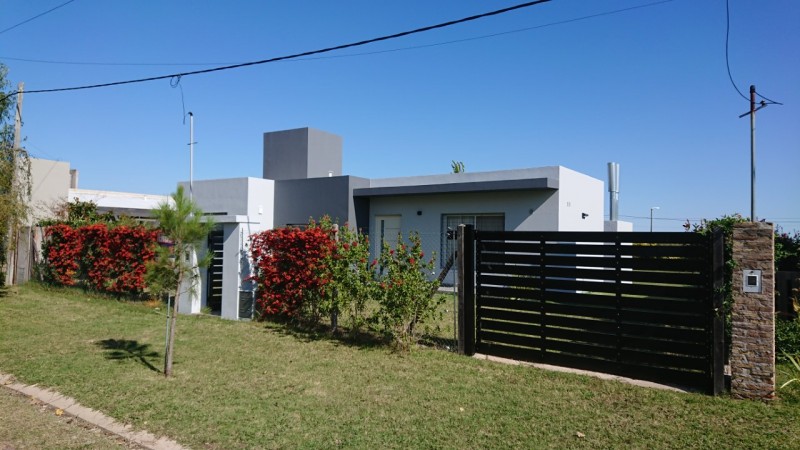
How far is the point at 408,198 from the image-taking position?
1662 centimetres

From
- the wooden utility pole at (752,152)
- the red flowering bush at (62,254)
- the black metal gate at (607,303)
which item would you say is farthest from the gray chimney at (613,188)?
the red flowering bush at (62,254)

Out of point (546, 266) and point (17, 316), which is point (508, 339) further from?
point (17, 316)

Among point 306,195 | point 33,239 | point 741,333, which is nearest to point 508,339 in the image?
point 741,333

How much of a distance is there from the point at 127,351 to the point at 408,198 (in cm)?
1066

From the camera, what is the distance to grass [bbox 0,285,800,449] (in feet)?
14.0

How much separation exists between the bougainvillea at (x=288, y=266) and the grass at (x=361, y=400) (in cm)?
105

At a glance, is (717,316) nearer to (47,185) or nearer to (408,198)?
(408,198)

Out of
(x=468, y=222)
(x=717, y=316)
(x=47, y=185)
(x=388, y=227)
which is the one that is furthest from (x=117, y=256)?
(x=717, y=316)

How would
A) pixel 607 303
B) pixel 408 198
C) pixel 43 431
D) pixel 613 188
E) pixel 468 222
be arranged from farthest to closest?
1. pixel 613 188
2. pixel 408 198
3. pixel 468 222
4. pixel 607 303
5. pixel 43 431

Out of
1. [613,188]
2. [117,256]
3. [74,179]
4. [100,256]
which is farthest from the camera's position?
[74,179]

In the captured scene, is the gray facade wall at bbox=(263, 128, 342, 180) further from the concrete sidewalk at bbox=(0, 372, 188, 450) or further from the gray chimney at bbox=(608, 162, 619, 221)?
the gray chimney at bbox=(608, 162, 619, 221)

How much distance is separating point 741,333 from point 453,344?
146 inches

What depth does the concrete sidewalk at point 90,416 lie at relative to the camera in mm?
4215

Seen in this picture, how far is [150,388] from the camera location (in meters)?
5.58
